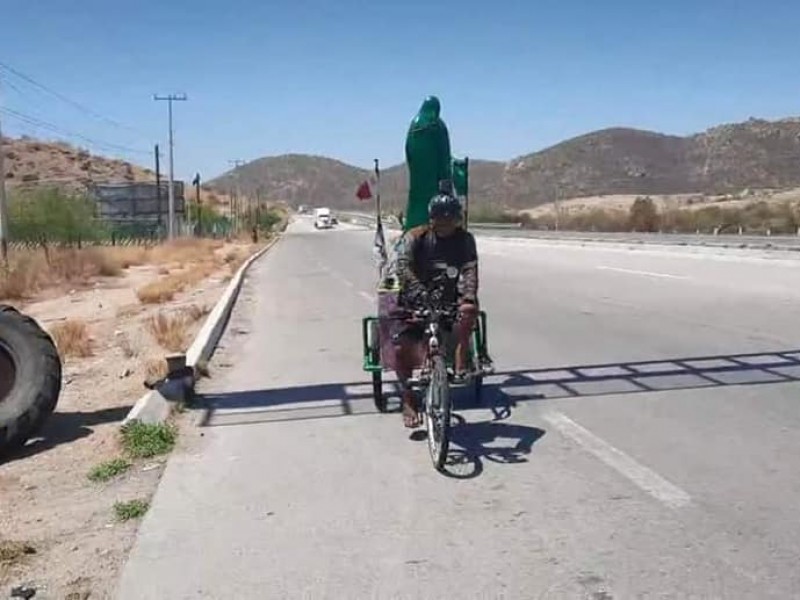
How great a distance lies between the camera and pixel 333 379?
442 inches

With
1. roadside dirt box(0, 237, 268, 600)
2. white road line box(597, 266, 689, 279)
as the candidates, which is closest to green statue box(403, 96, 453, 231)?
roadside dirt box(0, 237, 268, 600)

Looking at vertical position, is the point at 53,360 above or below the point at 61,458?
above

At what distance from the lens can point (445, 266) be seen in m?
7.55

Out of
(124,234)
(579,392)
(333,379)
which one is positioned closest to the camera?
(579,392)

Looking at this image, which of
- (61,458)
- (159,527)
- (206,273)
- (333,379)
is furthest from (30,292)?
(159,527)

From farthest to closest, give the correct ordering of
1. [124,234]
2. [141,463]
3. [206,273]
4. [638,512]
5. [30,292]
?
1. [124,234]
2. [206,273]
3. [30,292]
4. [141,463]
5. [638,512]

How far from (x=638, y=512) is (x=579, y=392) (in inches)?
154

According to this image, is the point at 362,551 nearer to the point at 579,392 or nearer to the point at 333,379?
the point at 579,392

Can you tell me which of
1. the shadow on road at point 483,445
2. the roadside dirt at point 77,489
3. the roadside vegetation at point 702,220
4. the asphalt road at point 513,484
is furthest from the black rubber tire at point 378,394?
the roadside vegetation at point 702,220

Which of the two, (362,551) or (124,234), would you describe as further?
(124,234)

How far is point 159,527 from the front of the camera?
235 inches

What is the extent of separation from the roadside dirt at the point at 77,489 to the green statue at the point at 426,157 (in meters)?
3.36

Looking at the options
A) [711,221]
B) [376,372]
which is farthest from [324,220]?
[376,372]

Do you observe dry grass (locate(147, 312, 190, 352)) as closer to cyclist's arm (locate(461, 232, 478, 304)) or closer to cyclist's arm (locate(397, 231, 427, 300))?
cyclist's arm (locate(397, 231, 427, 300))
